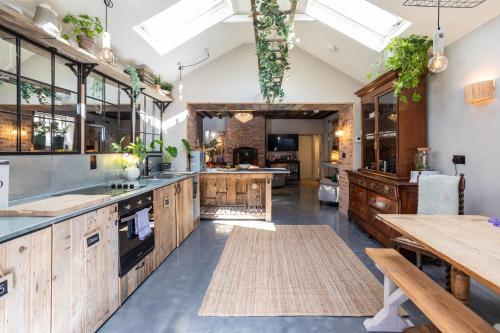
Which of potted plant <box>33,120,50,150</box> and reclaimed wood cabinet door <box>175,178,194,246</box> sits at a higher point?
potted plant <box>33,120,50,150</box>

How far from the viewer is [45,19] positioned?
218cm

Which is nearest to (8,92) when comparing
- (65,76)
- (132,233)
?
(65,76)

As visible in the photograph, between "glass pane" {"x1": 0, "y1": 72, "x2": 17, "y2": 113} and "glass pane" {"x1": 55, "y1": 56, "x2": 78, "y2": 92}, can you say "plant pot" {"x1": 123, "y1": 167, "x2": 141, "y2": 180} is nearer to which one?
"glass pane" {"x1": 55, "y1": 56, "x2": 78, "y2": 92}

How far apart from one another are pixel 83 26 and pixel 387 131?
3.94 m

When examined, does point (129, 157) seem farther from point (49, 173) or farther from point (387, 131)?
point (387, 131)

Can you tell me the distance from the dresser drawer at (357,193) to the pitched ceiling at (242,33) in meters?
2.06

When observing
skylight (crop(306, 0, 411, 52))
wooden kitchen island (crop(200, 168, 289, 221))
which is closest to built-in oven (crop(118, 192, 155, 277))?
wooden kitchen island (crop(200, 168, 289, 221))

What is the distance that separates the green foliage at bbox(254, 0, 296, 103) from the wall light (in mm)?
1972

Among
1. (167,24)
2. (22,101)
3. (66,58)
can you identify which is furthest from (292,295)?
(167,24)

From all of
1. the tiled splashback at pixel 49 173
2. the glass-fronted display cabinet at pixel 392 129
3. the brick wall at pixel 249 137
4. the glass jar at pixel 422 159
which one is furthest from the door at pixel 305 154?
the tiled splashback at pixel 49 173

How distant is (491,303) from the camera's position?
255 centimetres

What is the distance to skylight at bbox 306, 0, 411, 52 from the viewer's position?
4.03 m

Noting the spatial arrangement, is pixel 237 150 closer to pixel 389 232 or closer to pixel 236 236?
pixel 236 236

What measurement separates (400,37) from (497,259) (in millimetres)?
3065
